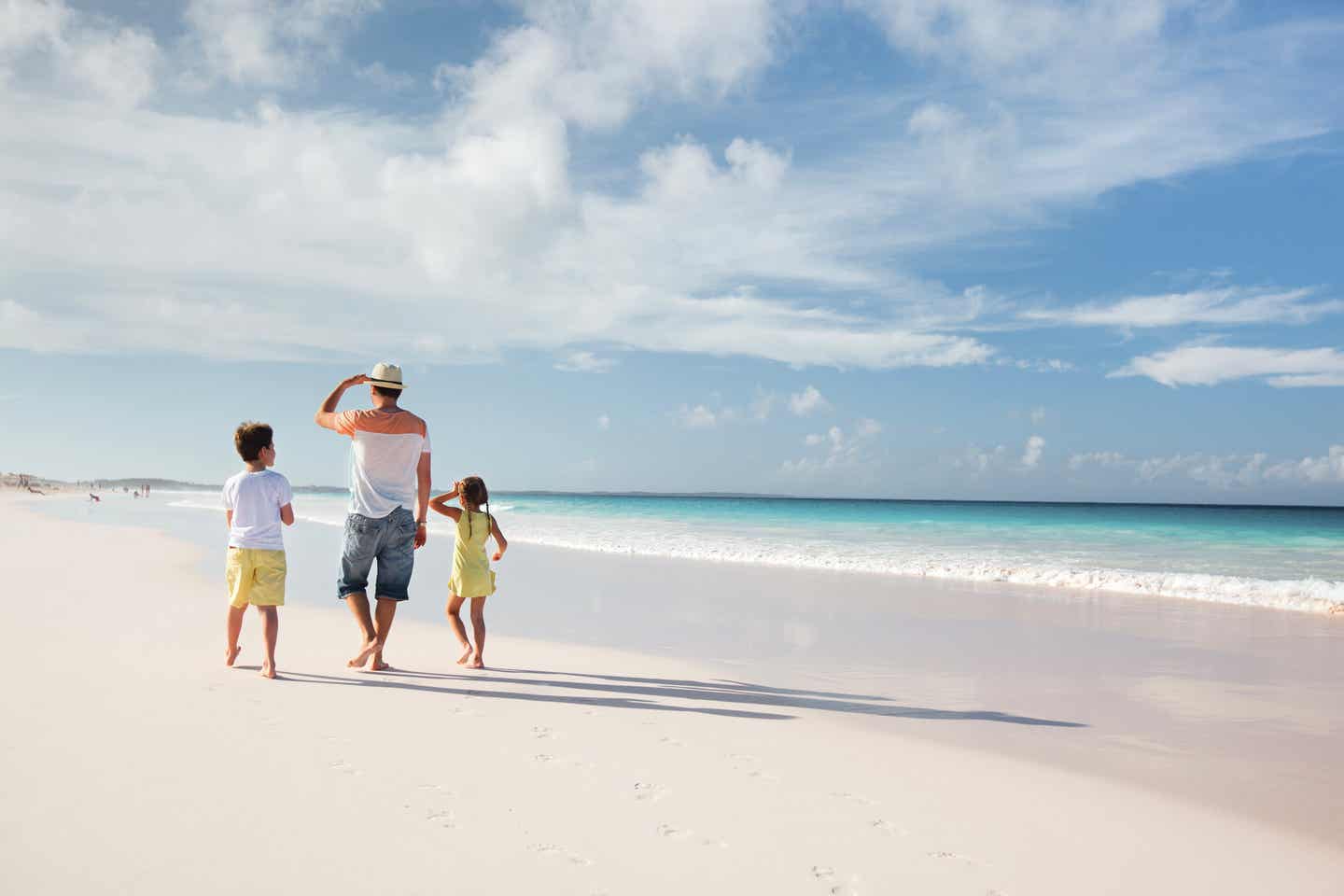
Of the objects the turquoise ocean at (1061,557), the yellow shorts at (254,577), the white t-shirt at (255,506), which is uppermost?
the white t-shirt at (255,506)

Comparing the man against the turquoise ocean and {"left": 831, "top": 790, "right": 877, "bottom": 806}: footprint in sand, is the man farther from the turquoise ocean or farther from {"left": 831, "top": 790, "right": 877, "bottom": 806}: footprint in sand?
the turquoise ocean

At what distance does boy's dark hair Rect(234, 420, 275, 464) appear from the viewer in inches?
235

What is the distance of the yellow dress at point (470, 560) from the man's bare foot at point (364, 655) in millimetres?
703

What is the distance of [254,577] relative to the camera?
6.03 m

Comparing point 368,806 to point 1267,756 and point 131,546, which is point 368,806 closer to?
point 1267,756

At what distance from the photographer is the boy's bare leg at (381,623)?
248 inches

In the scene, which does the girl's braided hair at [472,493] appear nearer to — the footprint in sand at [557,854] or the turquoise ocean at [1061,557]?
the footprint in sand at [557,854]

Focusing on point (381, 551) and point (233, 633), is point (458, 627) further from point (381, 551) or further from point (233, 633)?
point (233, 633)

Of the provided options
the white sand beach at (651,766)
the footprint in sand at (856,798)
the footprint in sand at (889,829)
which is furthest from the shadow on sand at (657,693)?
the footprint in sand at (889,829)

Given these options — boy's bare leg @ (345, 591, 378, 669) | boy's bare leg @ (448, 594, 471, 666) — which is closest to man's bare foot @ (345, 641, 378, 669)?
boy's bare leg @ (345, 591, 378, 669)

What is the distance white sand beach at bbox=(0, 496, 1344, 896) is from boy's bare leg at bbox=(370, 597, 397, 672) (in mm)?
184

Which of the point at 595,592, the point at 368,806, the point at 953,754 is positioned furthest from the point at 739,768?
the point at 595,592

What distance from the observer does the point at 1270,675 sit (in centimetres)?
738

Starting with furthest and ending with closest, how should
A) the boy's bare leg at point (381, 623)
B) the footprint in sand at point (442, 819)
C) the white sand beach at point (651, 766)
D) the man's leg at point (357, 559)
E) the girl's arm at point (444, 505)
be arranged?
the girl's arm at point (444, 505)
the boy's bare leg at point (381, 623)
the man's leg at point (357, 559)
the footprint in sand at point (442, 819)
the white sand beach at point (651, 766)
